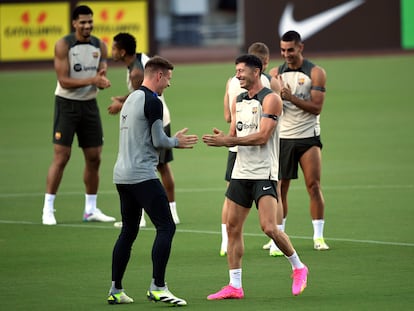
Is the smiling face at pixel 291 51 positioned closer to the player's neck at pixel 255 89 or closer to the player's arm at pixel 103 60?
the player's neck at pixel 255 89

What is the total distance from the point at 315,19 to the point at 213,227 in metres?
22.6

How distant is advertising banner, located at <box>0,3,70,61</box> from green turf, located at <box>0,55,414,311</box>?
A: 6.03 metres

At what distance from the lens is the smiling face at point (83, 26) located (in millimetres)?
15308

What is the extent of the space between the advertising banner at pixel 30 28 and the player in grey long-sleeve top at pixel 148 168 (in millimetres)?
24621

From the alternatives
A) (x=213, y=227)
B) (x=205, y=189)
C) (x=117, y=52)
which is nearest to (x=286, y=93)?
(x=117, y=52)

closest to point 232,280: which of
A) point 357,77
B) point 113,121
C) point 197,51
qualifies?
point 113,121

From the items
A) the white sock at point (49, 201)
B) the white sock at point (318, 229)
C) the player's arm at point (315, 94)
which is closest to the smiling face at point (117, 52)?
the player's arm at point (315, 94)

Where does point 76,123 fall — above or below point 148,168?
above

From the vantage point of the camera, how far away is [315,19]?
120ft

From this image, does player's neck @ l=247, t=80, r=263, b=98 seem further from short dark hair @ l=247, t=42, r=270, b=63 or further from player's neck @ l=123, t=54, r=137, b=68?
player's neck @ l=123, t=54, r=137, b=68

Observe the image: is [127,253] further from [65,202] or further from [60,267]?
[65,202]

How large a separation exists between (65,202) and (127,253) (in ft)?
22.3

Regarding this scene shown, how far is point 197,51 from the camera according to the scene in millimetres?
46656

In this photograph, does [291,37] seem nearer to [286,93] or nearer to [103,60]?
[286,93]
